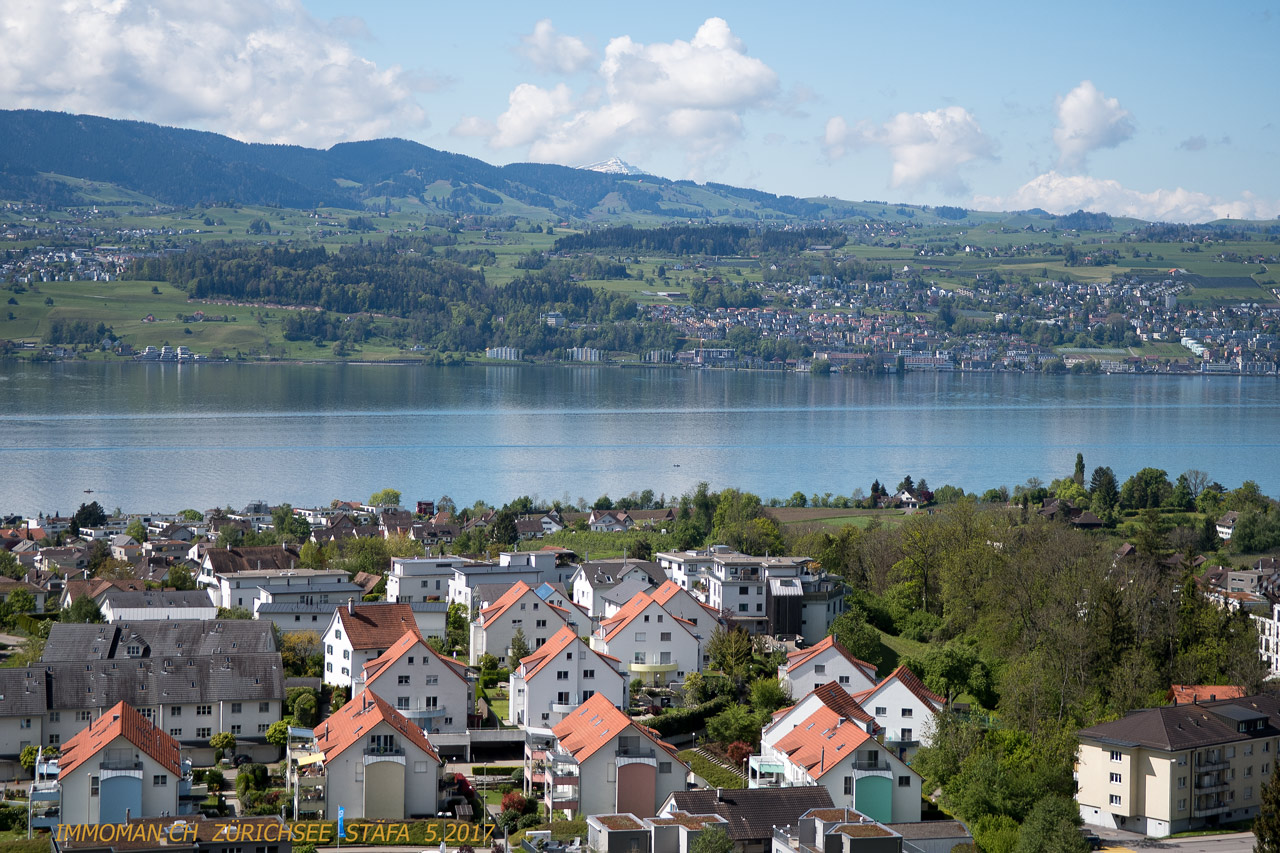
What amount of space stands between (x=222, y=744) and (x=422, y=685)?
7.67 feet

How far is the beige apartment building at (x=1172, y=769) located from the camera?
14758 mm

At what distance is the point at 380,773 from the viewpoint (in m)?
13.2

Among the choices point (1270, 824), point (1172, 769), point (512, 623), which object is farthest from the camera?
point (512, 623)

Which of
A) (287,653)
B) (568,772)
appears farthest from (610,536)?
(568,772)

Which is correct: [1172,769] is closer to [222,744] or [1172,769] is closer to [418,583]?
[222,744]

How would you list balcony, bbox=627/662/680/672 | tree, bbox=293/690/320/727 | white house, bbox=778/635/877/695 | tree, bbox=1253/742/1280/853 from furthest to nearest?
balcony, bbox=627/662/680/672 → white house, bbox=778/635/877/695 → tree, bbox=293/690/320/727 → tree, bbox=1253/742/1280/853

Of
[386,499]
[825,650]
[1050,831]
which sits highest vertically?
[825,650]

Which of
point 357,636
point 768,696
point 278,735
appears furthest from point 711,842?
point 357,636

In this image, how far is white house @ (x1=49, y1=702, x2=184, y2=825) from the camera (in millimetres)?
12609

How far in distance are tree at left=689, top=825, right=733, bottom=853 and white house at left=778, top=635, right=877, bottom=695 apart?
5606 mm

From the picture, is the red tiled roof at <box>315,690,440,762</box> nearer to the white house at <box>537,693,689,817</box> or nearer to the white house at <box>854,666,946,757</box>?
the white house at <box>537,693,689,817</box>

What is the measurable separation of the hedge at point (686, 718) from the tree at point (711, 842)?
13.2ft

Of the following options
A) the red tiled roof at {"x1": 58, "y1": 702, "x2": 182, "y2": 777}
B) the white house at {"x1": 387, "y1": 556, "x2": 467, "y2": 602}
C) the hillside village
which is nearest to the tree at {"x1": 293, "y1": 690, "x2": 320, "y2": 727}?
the hillside village

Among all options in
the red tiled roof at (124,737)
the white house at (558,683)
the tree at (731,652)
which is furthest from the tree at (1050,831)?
the red tiled roof at (124,737)
